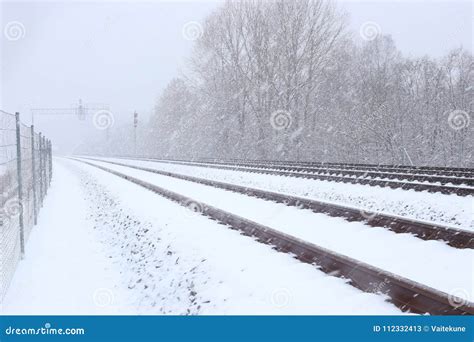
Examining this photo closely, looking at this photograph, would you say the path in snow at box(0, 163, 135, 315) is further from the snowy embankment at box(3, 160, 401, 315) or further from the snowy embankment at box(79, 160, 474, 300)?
the snowy embankment at box(79, 160, 474, 300)

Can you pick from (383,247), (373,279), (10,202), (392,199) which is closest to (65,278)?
(10,202)

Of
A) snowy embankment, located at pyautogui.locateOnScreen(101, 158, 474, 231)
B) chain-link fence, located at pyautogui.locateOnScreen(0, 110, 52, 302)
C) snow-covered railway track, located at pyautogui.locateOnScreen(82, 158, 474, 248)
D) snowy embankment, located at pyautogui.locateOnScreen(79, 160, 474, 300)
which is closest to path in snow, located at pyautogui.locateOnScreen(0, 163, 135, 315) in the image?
chain-link fence, located at pyautogui.locateOnScreen(0, 110, 52, 302)

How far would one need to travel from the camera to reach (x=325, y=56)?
35.8 metres

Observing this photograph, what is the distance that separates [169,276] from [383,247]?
360 cm

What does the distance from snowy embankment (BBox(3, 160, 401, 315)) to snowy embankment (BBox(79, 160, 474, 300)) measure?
114 cm

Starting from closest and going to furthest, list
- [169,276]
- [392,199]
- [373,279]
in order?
[373,279], [169,276], [392,199]

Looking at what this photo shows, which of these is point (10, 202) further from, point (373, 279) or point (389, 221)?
point (389, 221)

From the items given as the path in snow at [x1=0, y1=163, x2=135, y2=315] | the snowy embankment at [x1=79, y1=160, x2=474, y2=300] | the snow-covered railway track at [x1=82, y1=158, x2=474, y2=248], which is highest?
the snow-covered railway track at [x1=82, y1=158, x2=474, y2=248]

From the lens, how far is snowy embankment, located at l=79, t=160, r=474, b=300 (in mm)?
5277

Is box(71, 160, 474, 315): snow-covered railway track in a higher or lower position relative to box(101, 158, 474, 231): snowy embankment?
lower

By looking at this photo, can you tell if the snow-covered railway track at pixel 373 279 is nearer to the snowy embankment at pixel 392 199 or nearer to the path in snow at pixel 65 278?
the path in snow at pixel 65 278

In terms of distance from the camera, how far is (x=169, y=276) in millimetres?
6047
